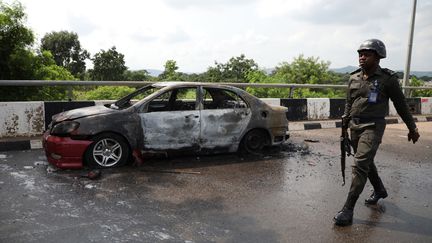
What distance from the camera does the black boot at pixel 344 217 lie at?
3.97m

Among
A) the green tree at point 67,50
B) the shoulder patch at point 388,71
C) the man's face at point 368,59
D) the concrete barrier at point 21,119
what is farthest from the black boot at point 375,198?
the green tree at point 67,50

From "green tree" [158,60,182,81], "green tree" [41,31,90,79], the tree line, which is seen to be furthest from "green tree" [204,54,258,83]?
"green tree" [41,31,90,79]

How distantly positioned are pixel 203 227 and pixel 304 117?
8.52 metres

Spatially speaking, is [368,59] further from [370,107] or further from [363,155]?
[363,155]

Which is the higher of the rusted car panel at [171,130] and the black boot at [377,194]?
the rusted car panel at [171,130]

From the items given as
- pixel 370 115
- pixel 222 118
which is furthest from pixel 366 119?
pixel 222 118

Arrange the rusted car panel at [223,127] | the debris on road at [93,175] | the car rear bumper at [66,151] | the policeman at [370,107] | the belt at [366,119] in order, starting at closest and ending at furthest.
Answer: the policeman at [370,107]
the belt at [366,119]
the debris on road at [93,175]
the car rear bumper at [66,151]
the rusted car panel at [223,127]

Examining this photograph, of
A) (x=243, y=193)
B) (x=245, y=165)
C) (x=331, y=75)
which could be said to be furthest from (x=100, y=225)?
(x=331, y=75)

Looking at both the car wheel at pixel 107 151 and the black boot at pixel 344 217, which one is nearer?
the black boot at pixel 344 217

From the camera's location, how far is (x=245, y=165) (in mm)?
6453

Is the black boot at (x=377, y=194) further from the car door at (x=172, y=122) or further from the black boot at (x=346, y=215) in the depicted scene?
the car door at (x=172, y=122)

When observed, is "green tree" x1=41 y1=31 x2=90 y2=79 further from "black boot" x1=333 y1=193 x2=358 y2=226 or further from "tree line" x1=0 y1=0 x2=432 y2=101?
"black boot" x1=333 y1=193 x2=358 y2=226

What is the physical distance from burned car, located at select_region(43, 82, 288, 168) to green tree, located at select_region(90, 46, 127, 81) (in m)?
43.9

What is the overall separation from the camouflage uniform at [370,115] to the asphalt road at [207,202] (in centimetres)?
52
